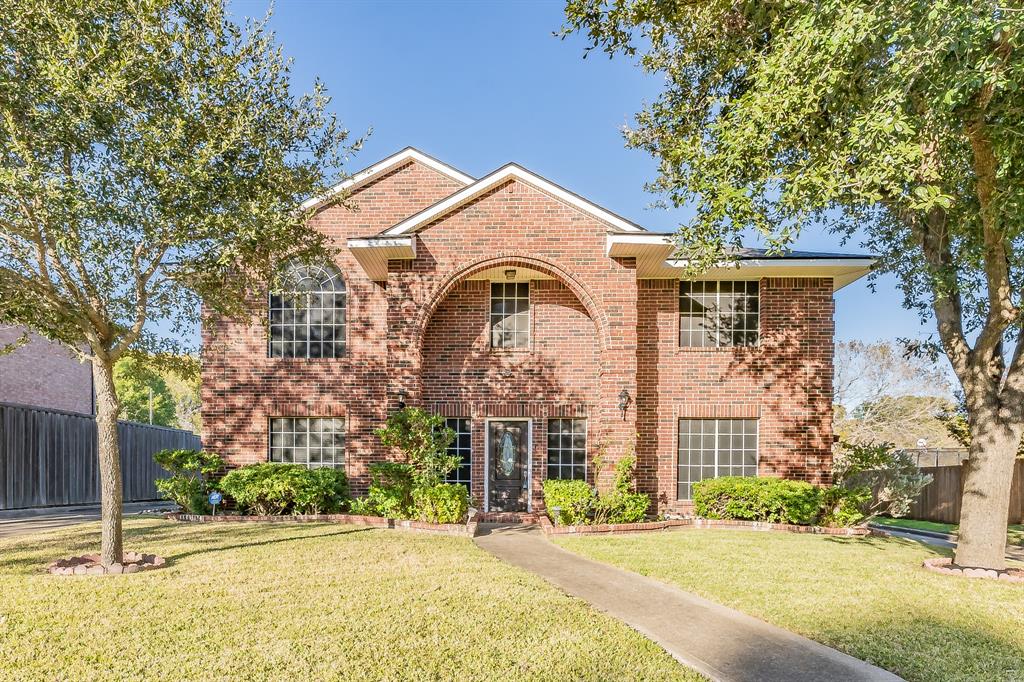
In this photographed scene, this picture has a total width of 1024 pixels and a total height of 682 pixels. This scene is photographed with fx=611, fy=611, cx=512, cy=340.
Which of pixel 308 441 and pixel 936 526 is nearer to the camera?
pixel 308 441

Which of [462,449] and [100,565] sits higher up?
[462,449]

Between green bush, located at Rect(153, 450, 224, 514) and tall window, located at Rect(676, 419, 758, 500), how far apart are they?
10.6 meters

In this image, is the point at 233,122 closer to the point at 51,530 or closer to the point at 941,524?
the point at 51,530

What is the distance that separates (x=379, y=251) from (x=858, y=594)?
34.1 ft

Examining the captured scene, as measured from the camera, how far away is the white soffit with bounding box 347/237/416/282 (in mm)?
12734

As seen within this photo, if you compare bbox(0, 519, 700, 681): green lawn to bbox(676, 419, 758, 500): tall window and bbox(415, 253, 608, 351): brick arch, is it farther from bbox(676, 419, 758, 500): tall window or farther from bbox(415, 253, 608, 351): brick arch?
bbox(676, 419, 758, 500): tall window

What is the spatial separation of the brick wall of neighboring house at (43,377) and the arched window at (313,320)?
9.72 metres

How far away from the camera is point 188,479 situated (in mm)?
13391

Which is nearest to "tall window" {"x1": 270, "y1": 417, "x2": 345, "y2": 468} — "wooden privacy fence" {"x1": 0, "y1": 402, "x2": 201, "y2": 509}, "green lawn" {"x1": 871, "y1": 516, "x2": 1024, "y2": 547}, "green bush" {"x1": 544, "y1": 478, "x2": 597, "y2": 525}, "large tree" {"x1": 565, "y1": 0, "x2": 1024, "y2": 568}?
"green bush" {"x1": 544, "y1": 478, "x2": 597, "y2": 525}

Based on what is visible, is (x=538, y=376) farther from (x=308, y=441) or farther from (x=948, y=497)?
(x=948, y=497)

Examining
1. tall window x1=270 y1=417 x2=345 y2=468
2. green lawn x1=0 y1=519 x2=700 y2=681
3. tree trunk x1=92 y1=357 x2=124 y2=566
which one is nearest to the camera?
green lawn x1=0 y1=519 x2=700 y2=681

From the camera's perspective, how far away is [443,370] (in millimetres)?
14562

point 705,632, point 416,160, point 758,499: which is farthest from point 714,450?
point 416,160

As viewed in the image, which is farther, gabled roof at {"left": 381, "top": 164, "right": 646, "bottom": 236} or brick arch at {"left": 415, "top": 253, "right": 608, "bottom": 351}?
brick arch at {"left": 415, "top": 253, "right": 608, "bottom": 351}
